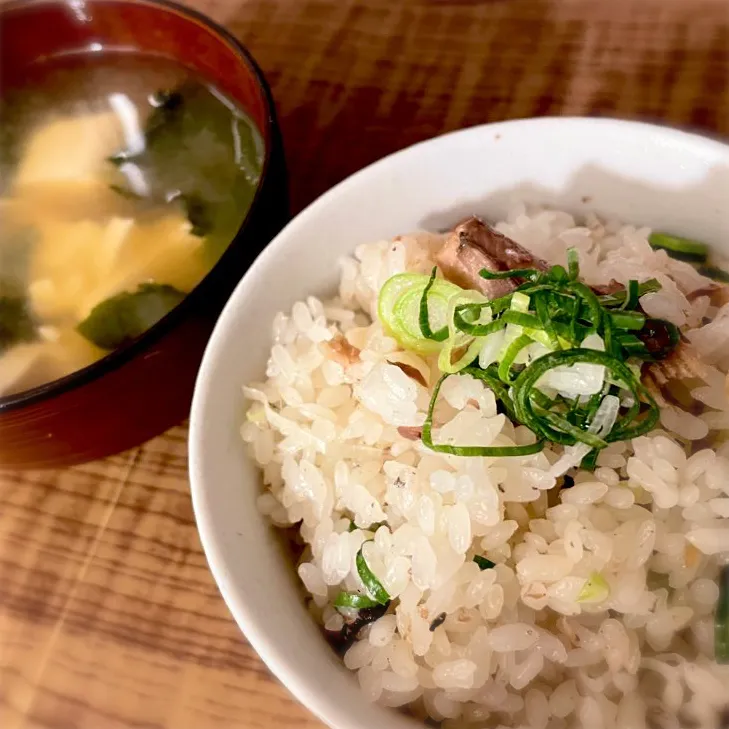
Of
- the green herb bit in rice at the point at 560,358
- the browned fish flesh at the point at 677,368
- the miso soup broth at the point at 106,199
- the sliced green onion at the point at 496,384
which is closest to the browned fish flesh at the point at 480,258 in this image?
the green herb bit in rice at the point at 560,358

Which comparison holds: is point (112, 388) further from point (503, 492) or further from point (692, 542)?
point (692, 542)

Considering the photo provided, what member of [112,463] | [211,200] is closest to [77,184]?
[211,200]

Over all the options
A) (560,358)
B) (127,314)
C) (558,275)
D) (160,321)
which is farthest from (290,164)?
(560,358)

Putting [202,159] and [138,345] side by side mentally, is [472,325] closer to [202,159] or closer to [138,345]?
[138,345]

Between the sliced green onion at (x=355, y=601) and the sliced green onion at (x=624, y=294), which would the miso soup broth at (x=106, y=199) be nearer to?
the sliced green onion at (x=355, y=601)

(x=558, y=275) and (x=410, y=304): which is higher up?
(x=558, y=275)

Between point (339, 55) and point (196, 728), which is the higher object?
point (339, 55)
